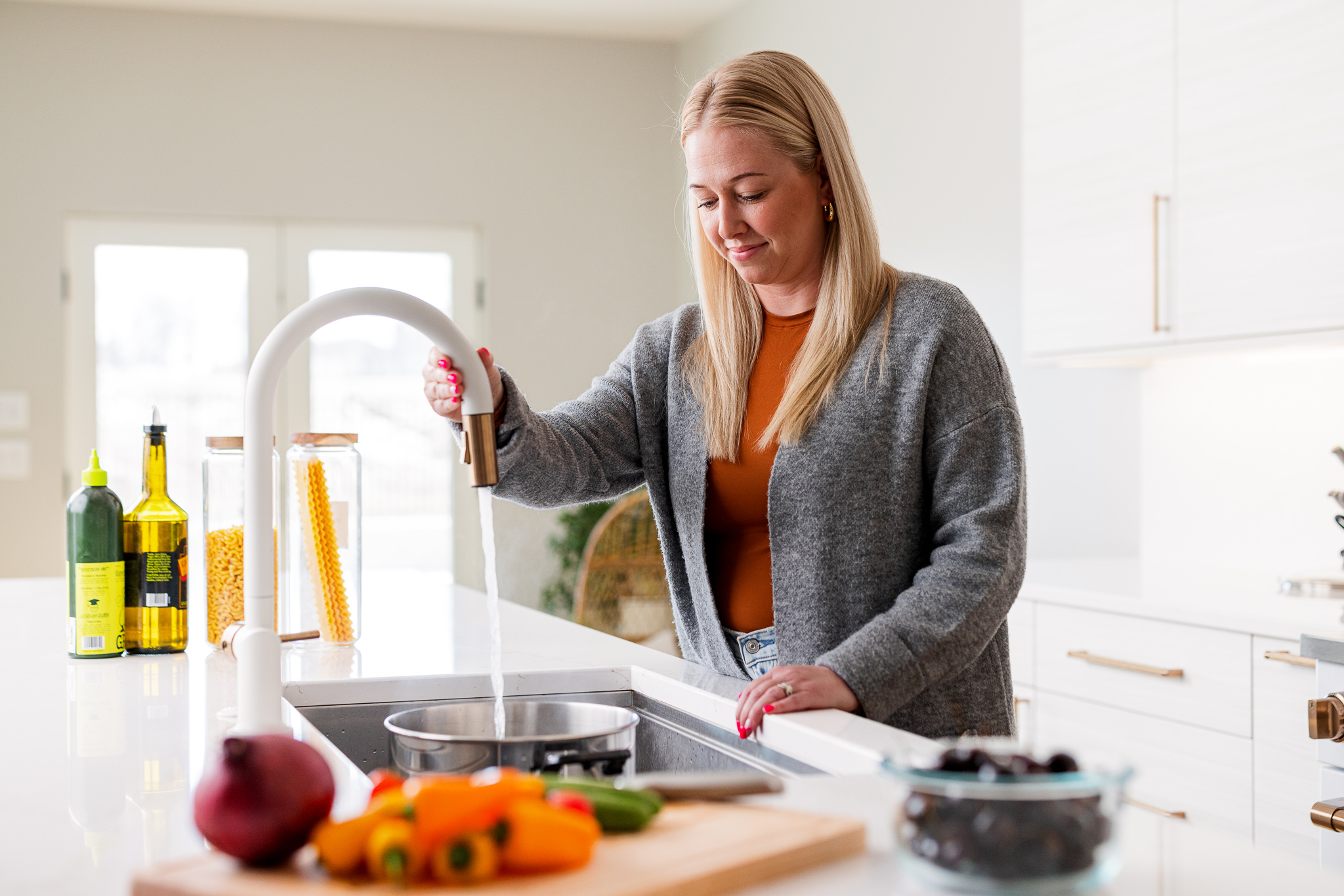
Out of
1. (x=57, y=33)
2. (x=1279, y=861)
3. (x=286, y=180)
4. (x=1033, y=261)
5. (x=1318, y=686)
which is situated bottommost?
(x=1318, y=686)

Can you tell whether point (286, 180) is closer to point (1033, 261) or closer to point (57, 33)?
point (57, 33)

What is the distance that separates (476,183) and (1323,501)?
382cm

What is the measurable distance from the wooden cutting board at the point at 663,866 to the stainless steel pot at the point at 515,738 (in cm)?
34

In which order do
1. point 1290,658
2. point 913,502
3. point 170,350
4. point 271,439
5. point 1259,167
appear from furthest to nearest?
point 170,350 → point 1259,167 → point 1290,658 → point 913,502 → point 271,439

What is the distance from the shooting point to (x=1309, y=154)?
2.20 meters

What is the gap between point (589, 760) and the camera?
1.09 m

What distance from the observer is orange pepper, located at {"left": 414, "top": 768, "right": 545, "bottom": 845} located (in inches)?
23.5

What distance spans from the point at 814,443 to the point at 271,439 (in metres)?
0.62

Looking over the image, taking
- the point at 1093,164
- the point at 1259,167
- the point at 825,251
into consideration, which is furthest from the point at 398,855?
the point at 1093,164

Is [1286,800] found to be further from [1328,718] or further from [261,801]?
[261,801]

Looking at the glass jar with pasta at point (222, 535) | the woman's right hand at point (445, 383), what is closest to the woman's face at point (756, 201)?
the woman's right hand at point (445, 383)

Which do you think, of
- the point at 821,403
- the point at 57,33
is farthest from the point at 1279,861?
the point at 57,33

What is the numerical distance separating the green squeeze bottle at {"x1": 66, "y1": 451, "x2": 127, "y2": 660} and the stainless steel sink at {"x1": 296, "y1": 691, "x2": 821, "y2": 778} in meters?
0.34

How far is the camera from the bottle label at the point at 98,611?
60.9 inches
